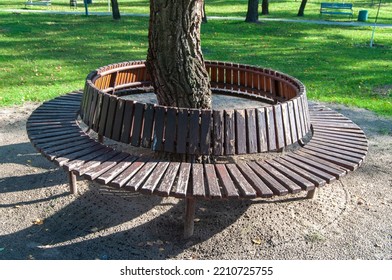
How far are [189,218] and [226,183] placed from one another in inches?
21.9

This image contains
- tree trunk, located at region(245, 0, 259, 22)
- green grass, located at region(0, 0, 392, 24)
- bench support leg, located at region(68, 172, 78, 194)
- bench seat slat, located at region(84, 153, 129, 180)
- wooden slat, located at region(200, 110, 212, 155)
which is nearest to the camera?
bench seat slat, located at region(84, 153, 129, 180)

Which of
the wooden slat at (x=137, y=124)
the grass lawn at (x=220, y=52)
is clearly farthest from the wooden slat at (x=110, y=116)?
the grass lawn at (x=220, y=52)

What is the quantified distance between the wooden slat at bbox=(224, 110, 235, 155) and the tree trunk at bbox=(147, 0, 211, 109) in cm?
70

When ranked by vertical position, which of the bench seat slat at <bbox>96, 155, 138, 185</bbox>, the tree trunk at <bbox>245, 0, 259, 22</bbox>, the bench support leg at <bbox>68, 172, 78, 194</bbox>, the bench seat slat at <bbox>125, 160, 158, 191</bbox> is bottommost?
the bench support leg at <bbox>68, 172, 78, 194</bbox>

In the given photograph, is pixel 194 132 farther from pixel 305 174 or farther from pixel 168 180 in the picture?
pixel 305 174

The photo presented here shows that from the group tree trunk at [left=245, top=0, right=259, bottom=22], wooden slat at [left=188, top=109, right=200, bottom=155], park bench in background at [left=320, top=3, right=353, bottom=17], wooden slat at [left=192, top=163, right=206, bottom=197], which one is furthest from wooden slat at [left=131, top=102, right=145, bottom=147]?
park bench in background at [left=320, top=3, right=353, bottom=17]

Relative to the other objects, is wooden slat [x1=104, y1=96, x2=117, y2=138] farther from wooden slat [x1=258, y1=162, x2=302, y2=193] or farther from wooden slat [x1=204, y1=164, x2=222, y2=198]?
wooden slat [x1=258, y1=162, x2=302, y2=193]

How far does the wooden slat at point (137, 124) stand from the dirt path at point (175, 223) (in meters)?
0.72

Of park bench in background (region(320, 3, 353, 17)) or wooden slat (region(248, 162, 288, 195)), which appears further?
park bench in background (region(320, 3, 353, 17))

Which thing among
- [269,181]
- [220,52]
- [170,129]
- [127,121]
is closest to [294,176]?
[269,181]

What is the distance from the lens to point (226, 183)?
132 inches

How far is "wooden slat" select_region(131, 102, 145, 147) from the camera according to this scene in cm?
384

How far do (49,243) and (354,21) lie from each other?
22.2m

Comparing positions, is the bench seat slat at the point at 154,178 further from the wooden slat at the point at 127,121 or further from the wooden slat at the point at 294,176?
the wooden slat at the point at 294,176
